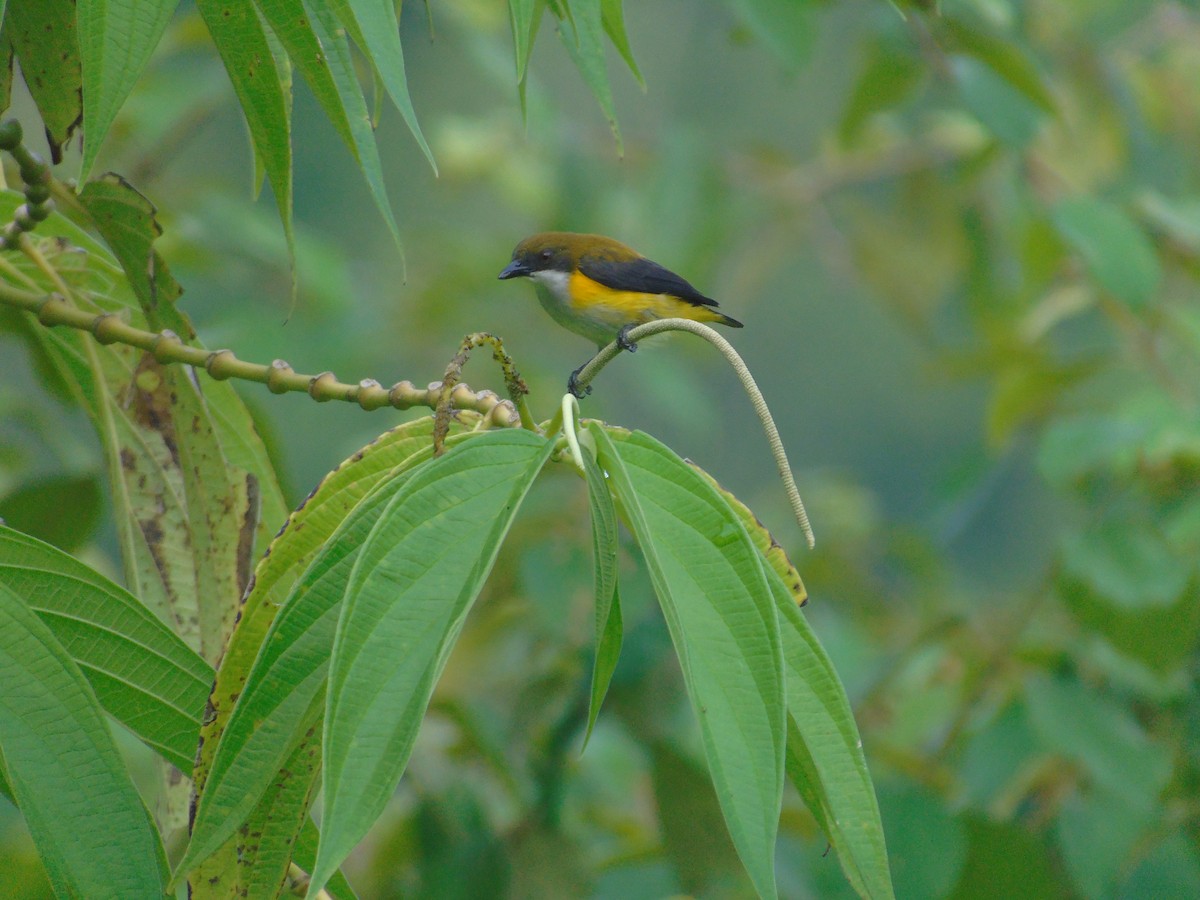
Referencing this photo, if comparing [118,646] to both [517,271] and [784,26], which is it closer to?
[784,26]

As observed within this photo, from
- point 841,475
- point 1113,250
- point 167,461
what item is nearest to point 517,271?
point 1113,250

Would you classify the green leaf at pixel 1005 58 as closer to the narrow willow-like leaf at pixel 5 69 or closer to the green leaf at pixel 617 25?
the green leaf at pixel 617 25

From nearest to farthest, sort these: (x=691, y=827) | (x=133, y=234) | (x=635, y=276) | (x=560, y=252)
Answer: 1. (x=133, y=234)
2. (x=691, y=827)
3. (x=635, y=276)
4. (x=560, y=252)

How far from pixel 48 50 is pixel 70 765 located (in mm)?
638

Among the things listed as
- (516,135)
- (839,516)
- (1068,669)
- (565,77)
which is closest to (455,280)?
(516,135)

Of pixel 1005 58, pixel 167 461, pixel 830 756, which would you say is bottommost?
pixel 830 756

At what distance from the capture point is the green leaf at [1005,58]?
2498mm

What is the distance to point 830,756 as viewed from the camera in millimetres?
847

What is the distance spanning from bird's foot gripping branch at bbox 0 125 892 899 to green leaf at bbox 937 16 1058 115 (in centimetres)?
185

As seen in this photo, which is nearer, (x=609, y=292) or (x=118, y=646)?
(x=118, y=646)

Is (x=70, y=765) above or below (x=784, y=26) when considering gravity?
below

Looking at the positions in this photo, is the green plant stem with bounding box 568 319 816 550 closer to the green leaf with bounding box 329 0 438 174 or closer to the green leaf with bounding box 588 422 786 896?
the green leaf with bounding box 588 422 786 896

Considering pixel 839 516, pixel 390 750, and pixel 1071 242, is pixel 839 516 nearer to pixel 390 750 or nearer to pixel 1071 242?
pixel 1071 242

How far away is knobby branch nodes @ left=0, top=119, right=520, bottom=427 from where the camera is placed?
0.97m
